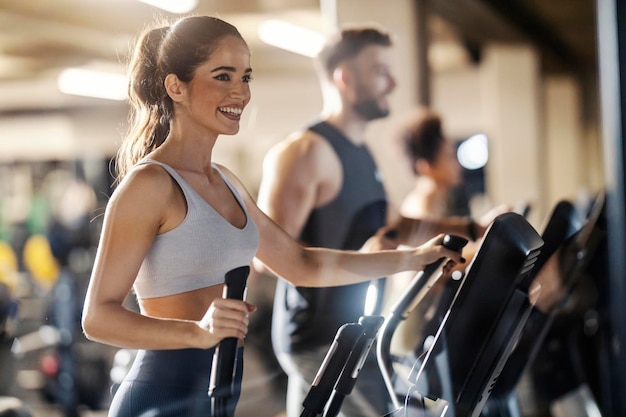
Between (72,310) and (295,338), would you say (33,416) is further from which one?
(295,338)

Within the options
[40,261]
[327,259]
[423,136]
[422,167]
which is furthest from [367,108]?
[423,136]

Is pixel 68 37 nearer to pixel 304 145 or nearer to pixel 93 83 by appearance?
pixel 93 83

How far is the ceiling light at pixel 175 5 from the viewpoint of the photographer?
1.42 meters

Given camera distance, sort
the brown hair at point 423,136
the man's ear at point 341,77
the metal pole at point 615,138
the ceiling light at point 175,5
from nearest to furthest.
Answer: the ceiling light at point 175,5
the man's ear at point 341,77
the metal pole at point 615,138
the brown hair at point 423,136

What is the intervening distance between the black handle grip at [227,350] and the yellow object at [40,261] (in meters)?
0.38

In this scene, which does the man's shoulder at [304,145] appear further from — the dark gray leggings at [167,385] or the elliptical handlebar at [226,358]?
the dark gray leggings at [167,385]

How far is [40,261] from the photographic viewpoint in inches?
62.0

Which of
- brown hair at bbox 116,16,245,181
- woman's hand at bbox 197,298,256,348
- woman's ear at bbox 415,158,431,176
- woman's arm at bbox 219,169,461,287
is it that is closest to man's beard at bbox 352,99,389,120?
woman's arm at bbox 219,169,461,287

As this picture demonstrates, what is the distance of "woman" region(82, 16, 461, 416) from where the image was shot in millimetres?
1301

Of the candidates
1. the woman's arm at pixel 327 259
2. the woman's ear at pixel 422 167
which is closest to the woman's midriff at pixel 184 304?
the woman's arm at pixel 327 259

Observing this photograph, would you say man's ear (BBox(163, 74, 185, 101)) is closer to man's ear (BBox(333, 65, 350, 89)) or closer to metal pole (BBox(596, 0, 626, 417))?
man's ear (BBox(333, 65, 350, 89))

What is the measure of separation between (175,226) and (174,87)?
22 cm

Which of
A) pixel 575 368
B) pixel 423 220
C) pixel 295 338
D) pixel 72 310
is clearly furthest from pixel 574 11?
pixel 72 310

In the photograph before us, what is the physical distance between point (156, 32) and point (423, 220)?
818 millimetres
